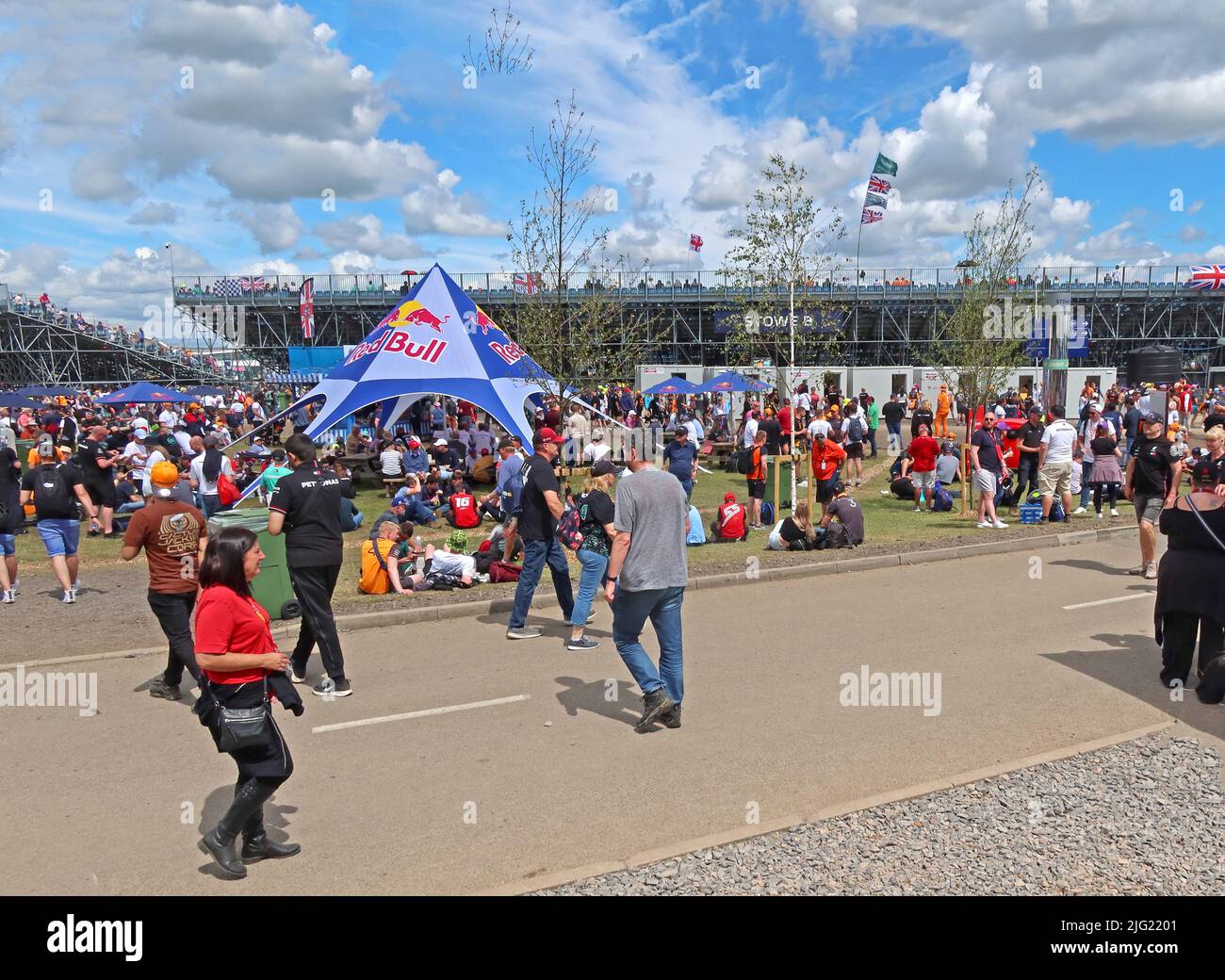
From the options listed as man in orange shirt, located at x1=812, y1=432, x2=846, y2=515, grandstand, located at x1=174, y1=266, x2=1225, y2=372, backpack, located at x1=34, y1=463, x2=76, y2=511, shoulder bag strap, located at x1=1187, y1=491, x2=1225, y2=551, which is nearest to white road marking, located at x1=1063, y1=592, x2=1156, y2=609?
shoulder bag strap, located at x1=1187, y1=491, x2=1225, y2=551

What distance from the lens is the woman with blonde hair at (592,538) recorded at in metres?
7.47

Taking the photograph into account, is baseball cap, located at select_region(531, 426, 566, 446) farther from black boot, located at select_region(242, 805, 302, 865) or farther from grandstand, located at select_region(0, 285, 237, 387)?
grandstand, located at select_region(0, 285, 237, 387)

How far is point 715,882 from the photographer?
393 centimetres

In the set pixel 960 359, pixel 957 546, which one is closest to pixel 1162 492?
pixel 957 546

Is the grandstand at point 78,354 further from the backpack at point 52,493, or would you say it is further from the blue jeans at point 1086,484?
the blue jeans at point 1086,484

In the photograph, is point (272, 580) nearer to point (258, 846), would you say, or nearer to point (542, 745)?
point (542, 745)

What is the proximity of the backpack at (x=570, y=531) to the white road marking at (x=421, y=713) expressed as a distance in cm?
144

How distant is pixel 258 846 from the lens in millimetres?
4238

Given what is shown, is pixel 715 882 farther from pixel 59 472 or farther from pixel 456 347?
pixel 456 347

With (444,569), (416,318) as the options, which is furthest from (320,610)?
(416,318)

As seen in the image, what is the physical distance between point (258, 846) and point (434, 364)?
47.3ft

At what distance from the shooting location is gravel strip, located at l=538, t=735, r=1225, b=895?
3879 mm

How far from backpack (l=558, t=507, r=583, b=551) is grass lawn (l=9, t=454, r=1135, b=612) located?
2.36 m
